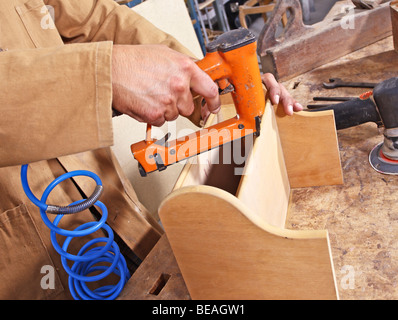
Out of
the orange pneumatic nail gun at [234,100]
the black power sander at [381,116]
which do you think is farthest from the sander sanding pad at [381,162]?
the orange pneumatic nail gun at [234,100]

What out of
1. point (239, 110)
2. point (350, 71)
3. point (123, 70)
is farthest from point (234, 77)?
point (350, 71)

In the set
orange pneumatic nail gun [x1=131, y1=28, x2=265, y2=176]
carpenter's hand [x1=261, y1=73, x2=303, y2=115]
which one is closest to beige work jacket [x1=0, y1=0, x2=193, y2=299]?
orange pneumatic nail gun [x1=131, y1=28, x2=265, y2=176]

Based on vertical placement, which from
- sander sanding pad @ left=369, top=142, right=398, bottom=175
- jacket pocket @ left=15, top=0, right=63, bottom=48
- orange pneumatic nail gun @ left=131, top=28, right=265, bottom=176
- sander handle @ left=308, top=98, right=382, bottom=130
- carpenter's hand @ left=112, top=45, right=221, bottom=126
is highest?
jacket pocket @ left=15, top=0, right=63, bottom=48

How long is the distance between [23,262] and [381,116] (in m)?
1.07

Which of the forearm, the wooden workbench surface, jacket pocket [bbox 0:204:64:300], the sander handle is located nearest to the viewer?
the forearm

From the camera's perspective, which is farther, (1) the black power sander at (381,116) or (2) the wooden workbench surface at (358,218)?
(1) the black power sander at (381,116)

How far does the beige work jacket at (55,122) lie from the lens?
70 centimetres

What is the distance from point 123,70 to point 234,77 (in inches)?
11.0

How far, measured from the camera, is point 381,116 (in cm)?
105

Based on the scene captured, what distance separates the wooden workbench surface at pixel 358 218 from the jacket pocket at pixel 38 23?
85cm

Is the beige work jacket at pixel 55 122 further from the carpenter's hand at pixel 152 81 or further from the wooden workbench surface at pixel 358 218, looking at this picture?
the wooden workbench surface at pixel 358 218

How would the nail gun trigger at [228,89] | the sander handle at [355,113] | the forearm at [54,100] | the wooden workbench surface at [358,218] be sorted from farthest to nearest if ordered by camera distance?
the sander handle at [355,113] < the nail gun trigger at [228,89] < the wooden workbench surface at [358,218] < the forearm at [54,100]

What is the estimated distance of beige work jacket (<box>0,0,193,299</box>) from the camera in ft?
2.29

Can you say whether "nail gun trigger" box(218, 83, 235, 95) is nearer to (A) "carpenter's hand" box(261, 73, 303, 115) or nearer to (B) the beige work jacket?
(A) "carpenter's hand" box(261, 73, 303, 115)
